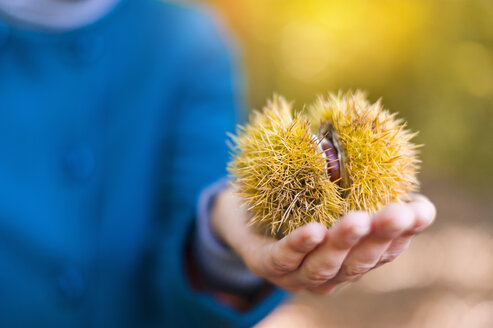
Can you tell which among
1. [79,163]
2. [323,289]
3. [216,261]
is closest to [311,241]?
[323,289]

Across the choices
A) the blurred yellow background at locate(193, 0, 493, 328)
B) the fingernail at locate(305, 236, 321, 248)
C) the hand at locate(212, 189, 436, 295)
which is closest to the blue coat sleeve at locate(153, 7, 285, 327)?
the hand at locate(212, 189, 436, 295)

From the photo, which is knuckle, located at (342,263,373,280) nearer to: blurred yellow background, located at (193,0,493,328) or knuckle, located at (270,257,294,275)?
knuckle, located at (270,257,294,275)

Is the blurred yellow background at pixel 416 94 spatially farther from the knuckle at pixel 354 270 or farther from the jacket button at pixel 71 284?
the knuckle at pixel 354 270

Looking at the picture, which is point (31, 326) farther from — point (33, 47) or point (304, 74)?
point (304, 74)

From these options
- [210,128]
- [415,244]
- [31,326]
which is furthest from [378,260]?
[415,244]

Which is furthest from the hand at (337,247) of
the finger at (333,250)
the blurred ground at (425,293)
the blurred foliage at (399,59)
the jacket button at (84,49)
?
the blurred foliage at (399,59)

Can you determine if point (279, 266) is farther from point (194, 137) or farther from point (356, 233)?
point (194, 137)
